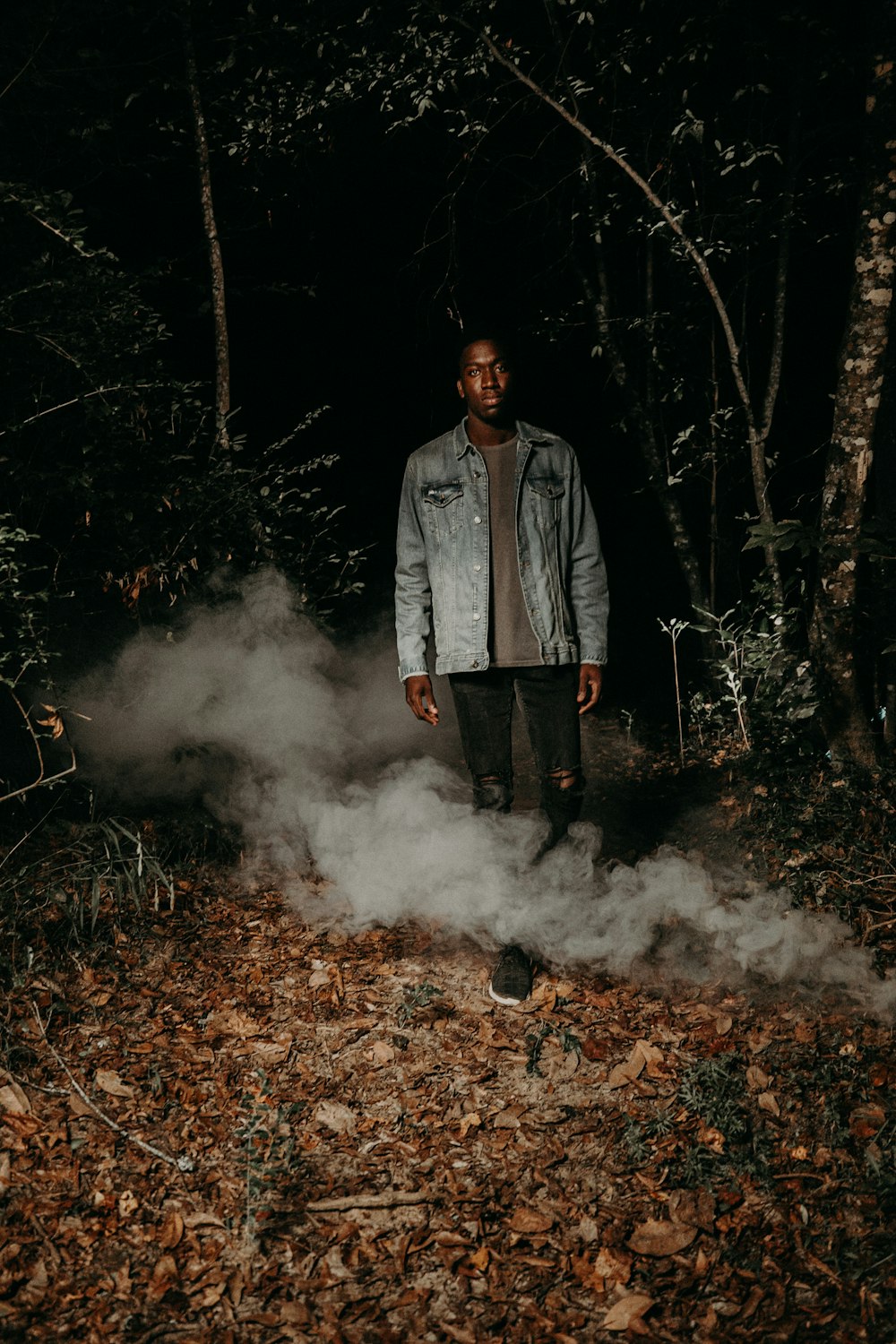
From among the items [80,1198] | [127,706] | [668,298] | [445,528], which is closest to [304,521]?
[127,706]

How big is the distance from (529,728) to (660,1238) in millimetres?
1881

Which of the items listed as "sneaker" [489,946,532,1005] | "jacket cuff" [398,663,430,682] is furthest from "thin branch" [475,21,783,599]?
"sneaker" [489,946,532,1005]

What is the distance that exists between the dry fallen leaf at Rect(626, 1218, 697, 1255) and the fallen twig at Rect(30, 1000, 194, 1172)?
4.64ft

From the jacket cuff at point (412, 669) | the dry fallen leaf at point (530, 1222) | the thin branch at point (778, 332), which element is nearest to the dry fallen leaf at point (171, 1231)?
the dry fallen leaf at point (530, 1222)

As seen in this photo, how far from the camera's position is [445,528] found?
3.41 m

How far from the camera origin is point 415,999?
3342 millimetres

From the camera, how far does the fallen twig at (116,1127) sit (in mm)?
2619

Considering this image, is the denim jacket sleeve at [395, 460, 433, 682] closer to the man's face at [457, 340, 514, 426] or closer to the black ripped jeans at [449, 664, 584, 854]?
the black ripped jeans at [449, 664, 584, 854]

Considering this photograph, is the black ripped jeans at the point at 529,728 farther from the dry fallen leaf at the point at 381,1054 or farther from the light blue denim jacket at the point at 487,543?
the dry fallen leaf at the point at 381,1054

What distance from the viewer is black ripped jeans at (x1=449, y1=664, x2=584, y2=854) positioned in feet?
11.4

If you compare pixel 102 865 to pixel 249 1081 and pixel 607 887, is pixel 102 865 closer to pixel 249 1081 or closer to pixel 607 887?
pixel 249 1081

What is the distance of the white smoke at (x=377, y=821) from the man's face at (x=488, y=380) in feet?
5.78

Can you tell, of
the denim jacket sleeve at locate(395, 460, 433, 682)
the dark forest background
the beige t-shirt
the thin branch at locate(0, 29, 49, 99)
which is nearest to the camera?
the beige t-shirt

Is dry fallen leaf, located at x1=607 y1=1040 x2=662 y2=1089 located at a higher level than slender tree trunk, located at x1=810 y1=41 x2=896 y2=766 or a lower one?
lower
